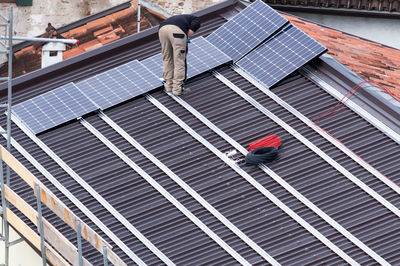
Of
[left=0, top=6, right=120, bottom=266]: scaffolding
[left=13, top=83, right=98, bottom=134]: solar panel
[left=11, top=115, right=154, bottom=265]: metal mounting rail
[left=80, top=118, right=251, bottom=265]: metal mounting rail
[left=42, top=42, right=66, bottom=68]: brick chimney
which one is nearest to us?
[left=0, top=6, right=120, bottom=266]: scaffolding

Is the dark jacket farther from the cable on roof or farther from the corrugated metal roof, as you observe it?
the cable on roof

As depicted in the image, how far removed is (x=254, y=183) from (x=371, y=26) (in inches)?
619

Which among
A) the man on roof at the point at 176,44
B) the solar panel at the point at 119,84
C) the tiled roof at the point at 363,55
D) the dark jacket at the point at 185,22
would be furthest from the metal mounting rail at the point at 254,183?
the tiled roof at the point at 363,55

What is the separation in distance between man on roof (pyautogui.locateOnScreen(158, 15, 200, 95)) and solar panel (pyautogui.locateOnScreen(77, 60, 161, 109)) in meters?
0.75

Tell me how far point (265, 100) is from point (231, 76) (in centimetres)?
142

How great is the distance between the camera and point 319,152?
84.0 ft

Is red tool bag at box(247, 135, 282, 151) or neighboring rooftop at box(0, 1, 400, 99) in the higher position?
red tool bag at box(247, 135, 282, 151)

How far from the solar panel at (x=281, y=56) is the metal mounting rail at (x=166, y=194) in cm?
425

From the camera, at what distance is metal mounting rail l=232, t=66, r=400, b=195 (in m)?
24.7

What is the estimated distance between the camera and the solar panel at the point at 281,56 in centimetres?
2792

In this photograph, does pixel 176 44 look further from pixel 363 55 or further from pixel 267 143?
pixel 363 55

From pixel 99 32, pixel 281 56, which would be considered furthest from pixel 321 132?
pixel 99 32

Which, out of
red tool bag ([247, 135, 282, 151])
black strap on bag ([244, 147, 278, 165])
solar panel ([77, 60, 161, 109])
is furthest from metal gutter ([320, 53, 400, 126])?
solar panel ([77, 60, 161, 109])

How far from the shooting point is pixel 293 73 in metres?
28.1
